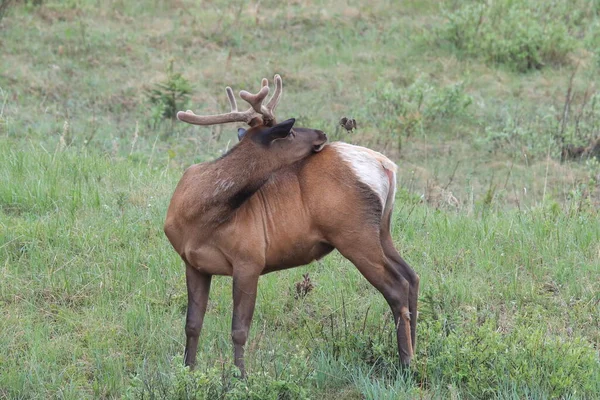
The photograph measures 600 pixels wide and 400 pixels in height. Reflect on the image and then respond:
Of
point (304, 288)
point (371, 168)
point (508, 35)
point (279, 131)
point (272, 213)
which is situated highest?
point (279, 131)

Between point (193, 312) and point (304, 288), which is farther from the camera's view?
point (304, 288)

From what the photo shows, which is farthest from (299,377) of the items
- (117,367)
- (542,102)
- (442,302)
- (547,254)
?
(542,102)

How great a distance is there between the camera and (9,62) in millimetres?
12773

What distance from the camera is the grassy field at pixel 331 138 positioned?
568cm

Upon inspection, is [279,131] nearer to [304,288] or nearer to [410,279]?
[410,279]

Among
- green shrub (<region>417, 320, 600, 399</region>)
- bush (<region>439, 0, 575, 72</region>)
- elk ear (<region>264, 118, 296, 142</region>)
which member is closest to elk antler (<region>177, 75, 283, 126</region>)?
elk ear (<region>264, 118, 296, 142</region>)

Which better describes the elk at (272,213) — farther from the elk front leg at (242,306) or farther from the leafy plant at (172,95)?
the leafy plant at (172,95)

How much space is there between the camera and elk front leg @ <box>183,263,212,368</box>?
18.8 feet

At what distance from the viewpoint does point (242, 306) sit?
550 cm

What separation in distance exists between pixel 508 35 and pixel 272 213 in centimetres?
943

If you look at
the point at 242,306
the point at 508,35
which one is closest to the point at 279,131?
the point at 242,306

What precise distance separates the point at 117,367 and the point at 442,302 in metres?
2.37

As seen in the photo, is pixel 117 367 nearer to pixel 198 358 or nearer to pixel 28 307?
pixel 198 358

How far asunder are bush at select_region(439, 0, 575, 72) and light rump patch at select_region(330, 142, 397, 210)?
8.56 meters
